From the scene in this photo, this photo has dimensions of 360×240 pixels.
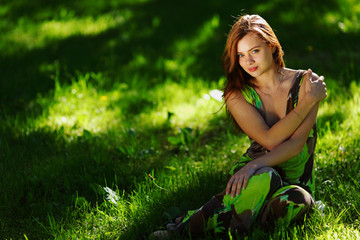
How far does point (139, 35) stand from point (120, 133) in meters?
2.32

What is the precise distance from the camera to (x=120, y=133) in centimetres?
359

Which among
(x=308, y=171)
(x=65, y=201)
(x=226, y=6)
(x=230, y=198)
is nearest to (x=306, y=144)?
(x=308, y=171)

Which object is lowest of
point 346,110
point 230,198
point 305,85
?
point 346,110

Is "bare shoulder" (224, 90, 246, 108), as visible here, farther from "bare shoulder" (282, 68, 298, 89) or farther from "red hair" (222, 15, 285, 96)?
"bare shoulder" (282, 68, 298, 89)

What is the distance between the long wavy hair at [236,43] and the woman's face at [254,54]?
0.07 feet

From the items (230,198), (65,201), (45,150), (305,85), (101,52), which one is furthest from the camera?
(101,52)

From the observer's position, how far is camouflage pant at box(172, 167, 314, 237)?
2197mm

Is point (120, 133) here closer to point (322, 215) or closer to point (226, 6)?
point (322, 215)

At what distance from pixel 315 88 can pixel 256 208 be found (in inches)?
26.2

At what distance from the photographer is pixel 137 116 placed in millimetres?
3896

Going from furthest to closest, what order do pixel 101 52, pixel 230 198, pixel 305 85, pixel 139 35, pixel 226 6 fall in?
pixel 226 6 < pixel 139 35 < pixel 101 52 < pixel 305 85 < pixel 230 198

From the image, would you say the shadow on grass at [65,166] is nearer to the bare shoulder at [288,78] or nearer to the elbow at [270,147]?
the elbow at [270,147]

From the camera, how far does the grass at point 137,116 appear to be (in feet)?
8.45

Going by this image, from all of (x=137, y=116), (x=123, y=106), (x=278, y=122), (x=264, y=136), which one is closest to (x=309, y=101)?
(x=278, y=122)
